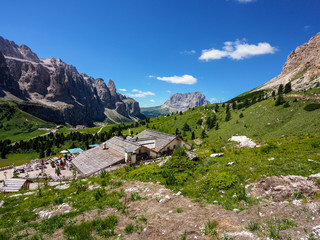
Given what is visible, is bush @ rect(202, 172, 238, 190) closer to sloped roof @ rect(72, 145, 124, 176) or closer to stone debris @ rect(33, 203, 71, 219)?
stone debris @ rect(33, 203, 71, 219)

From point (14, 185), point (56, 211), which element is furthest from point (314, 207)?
point (14, 185)

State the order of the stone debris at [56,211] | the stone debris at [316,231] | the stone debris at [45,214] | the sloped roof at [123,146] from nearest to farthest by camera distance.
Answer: the stone debris at [316,231] → the stone debris at [45,214] → the stone debris at [56,211] → the sloped roof at [123,146]

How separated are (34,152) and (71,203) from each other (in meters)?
74.4

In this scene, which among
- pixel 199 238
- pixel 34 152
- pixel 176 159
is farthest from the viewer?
pixel 34 152

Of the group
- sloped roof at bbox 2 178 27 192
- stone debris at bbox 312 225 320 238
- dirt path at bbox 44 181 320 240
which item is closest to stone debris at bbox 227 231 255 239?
dirt path at bbox 44 181 320 240

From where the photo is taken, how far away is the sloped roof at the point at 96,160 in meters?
26.3

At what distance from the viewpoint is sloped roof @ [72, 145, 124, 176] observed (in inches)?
1034

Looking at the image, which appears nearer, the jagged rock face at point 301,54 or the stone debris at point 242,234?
the stone debris at point 242,234

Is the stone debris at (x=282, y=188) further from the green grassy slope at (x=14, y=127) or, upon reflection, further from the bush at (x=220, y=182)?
the green grassy slope at (x=14, y=127)

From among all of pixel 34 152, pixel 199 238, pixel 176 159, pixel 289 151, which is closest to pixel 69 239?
pixel 199 238

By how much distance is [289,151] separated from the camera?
14.8 m

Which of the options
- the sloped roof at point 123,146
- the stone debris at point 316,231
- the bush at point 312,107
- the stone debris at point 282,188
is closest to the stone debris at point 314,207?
the stone debris at point 282,188

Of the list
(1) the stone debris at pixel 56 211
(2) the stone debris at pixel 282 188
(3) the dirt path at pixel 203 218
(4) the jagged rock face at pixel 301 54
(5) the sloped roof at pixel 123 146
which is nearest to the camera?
(3) the dirt path at pixel 203 218

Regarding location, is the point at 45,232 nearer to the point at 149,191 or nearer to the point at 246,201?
the point at 149,191
